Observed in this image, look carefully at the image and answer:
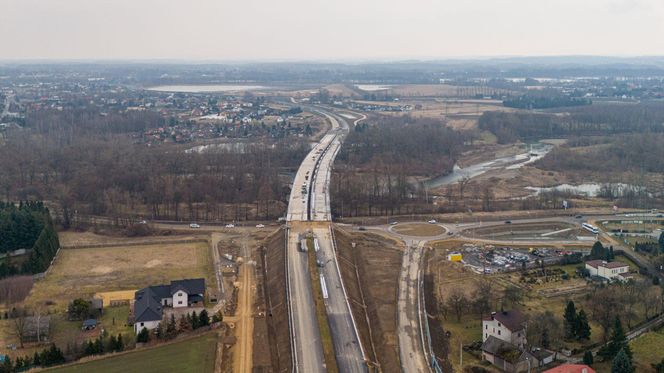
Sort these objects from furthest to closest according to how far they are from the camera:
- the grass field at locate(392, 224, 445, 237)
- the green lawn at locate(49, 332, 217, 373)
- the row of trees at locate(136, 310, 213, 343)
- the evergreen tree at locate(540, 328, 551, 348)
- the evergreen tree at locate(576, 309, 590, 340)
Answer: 1. the grass field at locate(392, 224, 445, 237)
2. the row of trees at locate(136, 310, 213, 343)
3. the evergreen tree at locate(576, 309, 590, 340)
4. the evergreen tree at locate(540, 328, 551, 348)
5. the green lawn at locate(49, 332, 217, 373)

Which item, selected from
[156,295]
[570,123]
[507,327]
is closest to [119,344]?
[156,295]

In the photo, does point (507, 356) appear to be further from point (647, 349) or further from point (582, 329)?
point (647, 349)

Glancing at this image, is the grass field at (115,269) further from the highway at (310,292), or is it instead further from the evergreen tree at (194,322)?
the evergreen tree at (194,322)

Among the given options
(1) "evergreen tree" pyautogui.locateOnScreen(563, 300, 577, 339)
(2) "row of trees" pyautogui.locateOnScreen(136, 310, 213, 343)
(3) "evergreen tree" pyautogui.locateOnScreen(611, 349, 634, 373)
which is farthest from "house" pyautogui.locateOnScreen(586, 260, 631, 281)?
(2) "row of trees" pyautogui.locateOnScreen(136, 310, 213, 343)

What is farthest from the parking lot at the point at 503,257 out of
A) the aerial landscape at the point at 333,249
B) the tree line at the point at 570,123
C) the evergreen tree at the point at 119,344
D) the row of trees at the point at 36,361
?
the tree line at the point at 570,123

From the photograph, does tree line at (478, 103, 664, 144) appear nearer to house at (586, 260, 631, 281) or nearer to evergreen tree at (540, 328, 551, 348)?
house at (586, 260, 631, 281)
